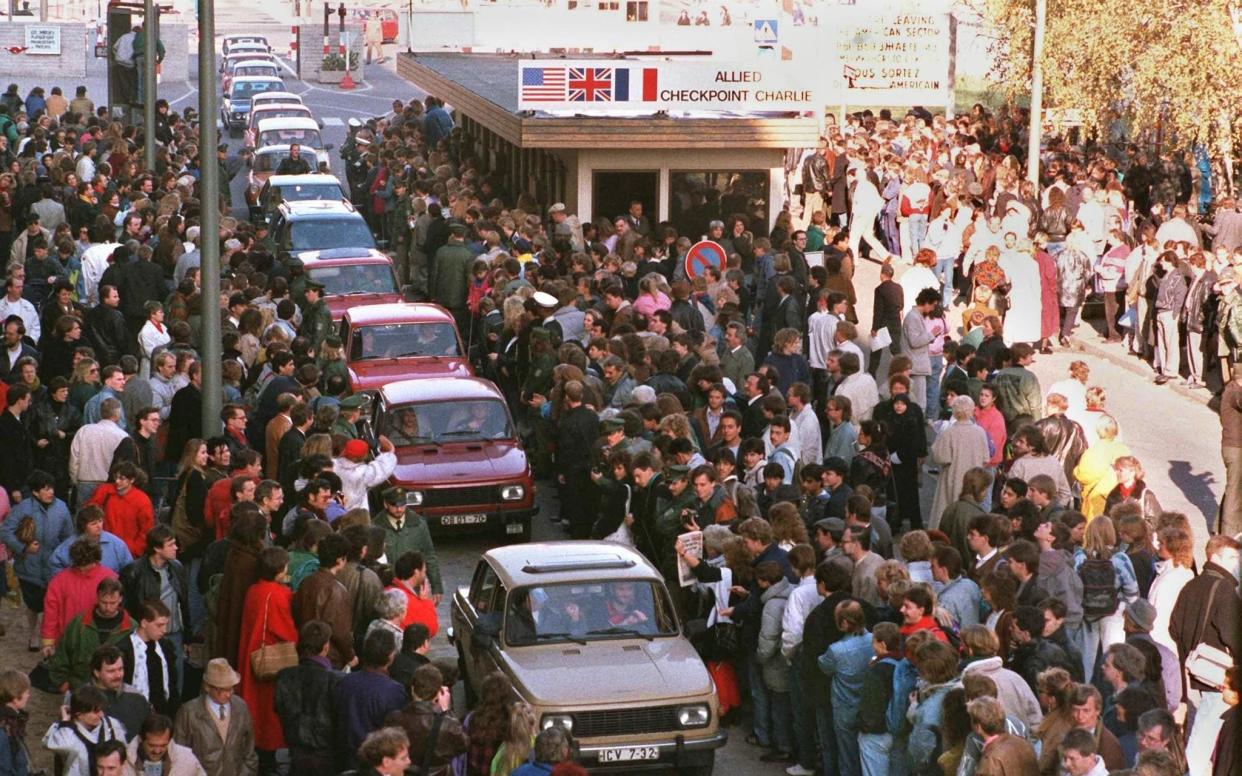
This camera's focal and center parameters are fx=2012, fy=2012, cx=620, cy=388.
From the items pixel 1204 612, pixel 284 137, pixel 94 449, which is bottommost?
pixel 1204 612

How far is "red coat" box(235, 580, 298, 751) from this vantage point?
12.2 metres

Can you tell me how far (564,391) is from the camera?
706 inches

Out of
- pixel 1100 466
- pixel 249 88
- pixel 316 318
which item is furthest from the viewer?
pixel 249 88

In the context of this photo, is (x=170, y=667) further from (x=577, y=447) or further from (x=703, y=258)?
(x=703, y=258)

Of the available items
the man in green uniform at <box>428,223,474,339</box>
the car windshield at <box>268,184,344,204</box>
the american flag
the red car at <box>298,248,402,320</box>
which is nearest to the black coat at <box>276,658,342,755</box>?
the red car at <box>298,248,402,320</box>

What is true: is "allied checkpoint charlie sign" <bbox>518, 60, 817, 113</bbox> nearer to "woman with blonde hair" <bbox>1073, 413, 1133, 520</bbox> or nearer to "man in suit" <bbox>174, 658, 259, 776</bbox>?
"woman with blonde hair" <bbox>1073, 413, 1133, 520</bbox>

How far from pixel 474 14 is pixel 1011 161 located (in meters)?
22.6

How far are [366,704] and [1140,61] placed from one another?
22735 millimetres

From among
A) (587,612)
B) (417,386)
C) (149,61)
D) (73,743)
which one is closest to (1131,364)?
(417,386)

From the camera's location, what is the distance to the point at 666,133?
93.7 ft

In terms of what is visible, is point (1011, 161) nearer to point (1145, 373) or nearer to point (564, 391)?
point (1145, 373)

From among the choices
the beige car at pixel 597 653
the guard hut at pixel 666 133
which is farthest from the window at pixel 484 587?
the guard hut at pixel 666 133

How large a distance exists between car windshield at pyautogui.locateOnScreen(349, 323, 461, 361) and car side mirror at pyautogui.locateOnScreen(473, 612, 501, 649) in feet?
28.2

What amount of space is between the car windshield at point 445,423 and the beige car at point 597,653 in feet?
15.4
